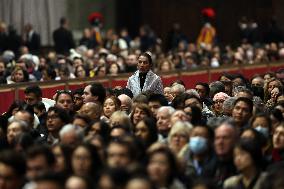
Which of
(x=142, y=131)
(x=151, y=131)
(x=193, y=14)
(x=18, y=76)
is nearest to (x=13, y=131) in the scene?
(x=142, y=131)

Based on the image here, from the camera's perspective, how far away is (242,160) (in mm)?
11406

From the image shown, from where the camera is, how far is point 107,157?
11.2 metres

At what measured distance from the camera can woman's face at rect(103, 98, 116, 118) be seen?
51.5ft

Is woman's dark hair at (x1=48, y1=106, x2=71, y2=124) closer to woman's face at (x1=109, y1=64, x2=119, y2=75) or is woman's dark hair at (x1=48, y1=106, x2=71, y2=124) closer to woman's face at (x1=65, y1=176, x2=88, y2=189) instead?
woman's face at (x1=65, y1=176, x2=88, y2=189)

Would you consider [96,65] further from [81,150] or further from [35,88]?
[81,150]

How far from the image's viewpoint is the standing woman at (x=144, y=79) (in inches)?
723

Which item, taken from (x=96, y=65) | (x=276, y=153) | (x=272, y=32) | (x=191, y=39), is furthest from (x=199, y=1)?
(x=276, y=153)

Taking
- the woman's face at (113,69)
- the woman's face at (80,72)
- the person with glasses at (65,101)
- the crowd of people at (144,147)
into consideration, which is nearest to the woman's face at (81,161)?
the crowd of people at (144,147)

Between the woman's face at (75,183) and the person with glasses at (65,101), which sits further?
the person with glasses at (65,101)

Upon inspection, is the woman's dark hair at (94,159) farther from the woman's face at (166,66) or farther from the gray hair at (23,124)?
the woman's face at (166,66)

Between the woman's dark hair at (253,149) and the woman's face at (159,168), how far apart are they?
987mm

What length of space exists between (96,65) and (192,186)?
16905 mm

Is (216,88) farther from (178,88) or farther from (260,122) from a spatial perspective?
(260,122)

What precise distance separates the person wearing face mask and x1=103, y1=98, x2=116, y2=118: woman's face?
3440mm
